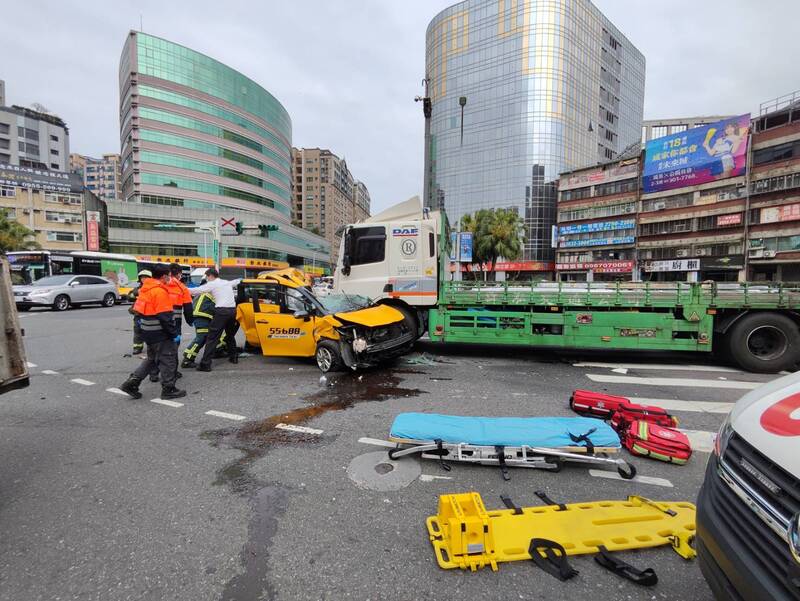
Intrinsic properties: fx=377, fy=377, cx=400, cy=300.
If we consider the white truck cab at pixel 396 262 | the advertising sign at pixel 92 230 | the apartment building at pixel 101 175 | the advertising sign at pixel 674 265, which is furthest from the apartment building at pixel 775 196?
the apartment building at pixel 101 175

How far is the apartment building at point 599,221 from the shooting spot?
163 feet

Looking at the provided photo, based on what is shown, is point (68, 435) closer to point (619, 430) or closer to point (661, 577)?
point (661, 577)

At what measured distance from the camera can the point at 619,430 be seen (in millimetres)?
4289

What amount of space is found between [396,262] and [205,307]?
13.0 ft

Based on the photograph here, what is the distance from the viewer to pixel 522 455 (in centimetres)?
350

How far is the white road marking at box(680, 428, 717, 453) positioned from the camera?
13.1ft

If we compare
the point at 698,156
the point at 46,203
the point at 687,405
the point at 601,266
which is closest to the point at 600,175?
the point at 698,156

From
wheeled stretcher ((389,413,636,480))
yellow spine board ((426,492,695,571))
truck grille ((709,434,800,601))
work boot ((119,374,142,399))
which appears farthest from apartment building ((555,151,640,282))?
truck grille ((709,434,800,601))

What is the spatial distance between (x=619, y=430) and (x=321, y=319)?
16.0 ft

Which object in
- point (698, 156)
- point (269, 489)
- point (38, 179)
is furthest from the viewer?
point (38, 179)

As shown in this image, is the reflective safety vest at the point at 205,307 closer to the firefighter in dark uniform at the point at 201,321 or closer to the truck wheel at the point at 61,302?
the firefighter in dark uniform at the point at 201,321

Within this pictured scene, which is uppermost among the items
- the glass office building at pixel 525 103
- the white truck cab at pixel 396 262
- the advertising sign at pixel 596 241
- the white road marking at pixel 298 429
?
the glass office building at pixel 525 103

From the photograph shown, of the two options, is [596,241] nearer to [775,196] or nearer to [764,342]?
[775,196]

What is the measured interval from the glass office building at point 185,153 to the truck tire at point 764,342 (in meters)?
62.1
